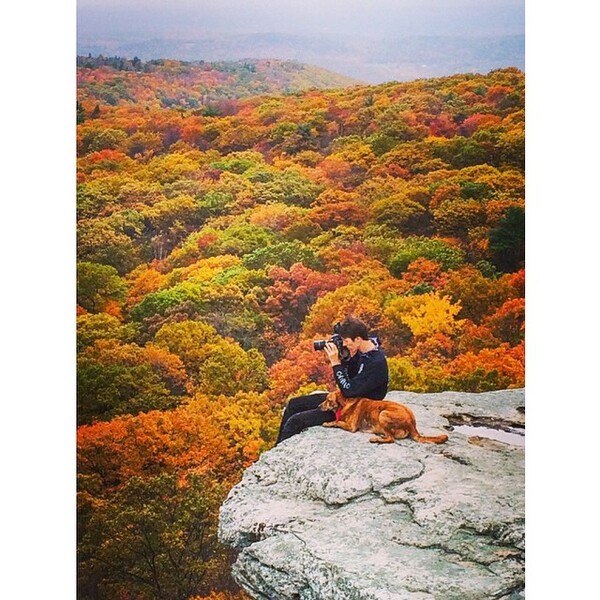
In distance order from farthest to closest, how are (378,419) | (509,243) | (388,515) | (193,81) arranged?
1. (193,81)
2. (509,243)
3. (378,419)
4. (388,515)

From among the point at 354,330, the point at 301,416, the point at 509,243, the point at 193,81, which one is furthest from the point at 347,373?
the point at 193,81

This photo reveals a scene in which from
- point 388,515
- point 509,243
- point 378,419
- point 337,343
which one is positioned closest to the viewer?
point 388,515

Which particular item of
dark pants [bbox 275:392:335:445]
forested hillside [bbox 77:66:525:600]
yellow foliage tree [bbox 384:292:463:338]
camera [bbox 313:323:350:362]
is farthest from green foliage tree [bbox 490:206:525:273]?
dark pants [bbox 275:392:335:445]

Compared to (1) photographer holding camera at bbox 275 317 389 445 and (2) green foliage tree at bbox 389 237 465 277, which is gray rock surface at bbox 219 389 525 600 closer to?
(1) photographer holding camera at bbox 275 317 389 445

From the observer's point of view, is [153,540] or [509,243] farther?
[509,243]

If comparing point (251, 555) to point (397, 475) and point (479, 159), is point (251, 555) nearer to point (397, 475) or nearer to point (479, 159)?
point (397, 475)

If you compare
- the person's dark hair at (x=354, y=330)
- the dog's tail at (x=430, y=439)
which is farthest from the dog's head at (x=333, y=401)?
the dog's tail at (x=430, y=439)

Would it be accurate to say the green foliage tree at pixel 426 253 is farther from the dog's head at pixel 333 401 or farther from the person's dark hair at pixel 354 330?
the dog's head at pixel 333 401

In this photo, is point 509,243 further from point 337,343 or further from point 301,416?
point 301,416
